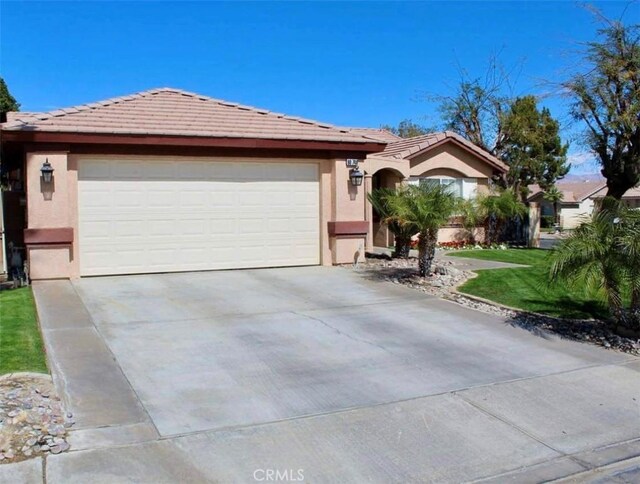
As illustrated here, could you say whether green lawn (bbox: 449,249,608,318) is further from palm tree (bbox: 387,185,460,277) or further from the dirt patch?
palm tree (bbox: 387,185,460,277)

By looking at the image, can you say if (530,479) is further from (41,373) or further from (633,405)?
(41,373)

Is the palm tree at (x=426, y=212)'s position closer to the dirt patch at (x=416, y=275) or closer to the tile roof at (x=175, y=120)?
the dirt patch at (x=416, y=275)

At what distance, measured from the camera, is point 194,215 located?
1327 cm

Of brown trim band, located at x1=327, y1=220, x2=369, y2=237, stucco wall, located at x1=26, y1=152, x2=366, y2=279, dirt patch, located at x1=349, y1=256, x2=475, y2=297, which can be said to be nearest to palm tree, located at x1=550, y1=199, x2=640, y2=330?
dirt patch, located at x1=349, y1=256, x2=475, y2=297

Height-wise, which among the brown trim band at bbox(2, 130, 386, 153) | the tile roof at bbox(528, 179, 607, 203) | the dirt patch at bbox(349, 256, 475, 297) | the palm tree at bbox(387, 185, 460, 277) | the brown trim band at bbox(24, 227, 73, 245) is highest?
the tile roof at bbox(528, 179, 607, 203)

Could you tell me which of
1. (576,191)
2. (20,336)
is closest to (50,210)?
(20,336)

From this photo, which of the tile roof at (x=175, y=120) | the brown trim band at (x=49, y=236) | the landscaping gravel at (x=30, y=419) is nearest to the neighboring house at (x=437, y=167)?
the tile roof at (x=175, y=120)

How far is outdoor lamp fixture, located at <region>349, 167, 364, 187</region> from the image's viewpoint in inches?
→ 569

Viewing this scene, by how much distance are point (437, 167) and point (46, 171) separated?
44.3ft

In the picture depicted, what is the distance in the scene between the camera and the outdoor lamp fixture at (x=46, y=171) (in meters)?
11.8

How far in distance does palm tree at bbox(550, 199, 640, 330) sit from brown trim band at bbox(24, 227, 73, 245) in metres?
8.86

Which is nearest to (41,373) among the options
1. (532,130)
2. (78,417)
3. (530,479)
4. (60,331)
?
(78,417)

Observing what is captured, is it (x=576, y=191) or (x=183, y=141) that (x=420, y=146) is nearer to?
(x=183, y=141)

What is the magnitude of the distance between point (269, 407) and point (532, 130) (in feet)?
135
